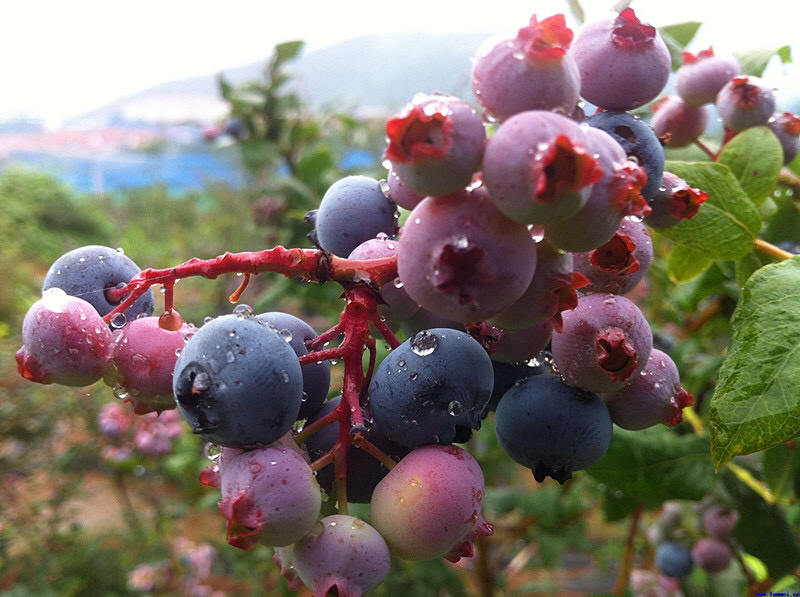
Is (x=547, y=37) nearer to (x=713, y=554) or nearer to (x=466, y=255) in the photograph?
(x=466, y=255)

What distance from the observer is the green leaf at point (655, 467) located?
3.27 ft

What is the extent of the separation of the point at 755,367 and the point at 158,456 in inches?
119

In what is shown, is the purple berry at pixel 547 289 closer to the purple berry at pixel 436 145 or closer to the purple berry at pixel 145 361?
the purple berry at pixel 436 145

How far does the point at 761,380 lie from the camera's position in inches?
22.9

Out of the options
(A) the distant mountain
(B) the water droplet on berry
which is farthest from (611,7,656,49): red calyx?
(A) the distant mountain

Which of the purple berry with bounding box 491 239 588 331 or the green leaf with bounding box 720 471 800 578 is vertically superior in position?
the purple berry with bounding box 491 239 588 331

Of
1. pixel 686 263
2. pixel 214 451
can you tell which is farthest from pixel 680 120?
pixel 214 451

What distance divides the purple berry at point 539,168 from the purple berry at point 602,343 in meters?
0.17

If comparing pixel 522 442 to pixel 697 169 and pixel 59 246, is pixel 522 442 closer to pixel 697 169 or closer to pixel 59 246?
pixel 697 169

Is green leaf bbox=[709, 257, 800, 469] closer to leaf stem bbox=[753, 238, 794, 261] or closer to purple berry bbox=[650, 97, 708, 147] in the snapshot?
leaf stem bbox=[753, 238, 794, 261]

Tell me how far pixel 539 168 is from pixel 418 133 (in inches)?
3.4

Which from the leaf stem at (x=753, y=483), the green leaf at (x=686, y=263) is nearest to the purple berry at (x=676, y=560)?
the leaf stem at (x=753, y=483)

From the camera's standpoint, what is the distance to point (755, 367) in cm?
59

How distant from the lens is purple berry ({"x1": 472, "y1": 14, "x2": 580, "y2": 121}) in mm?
443
